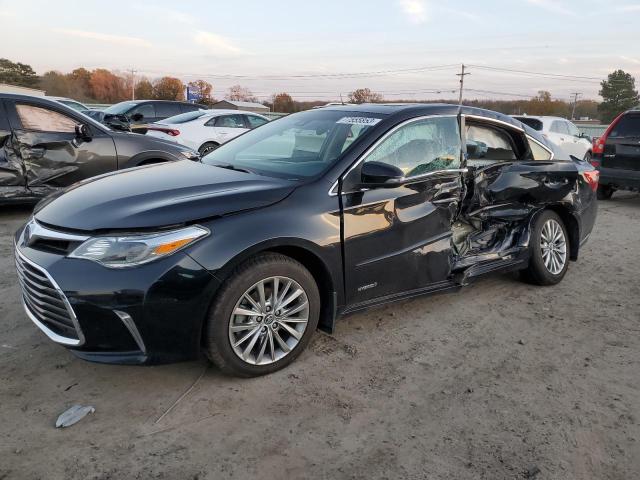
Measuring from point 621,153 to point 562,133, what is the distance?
512 cm

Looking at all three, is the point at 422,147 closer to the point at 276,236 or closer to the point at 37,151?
the point at 276,236

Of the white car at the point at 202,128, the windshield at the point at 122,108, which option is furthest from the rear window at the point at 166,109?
the white car at the point at 202,128

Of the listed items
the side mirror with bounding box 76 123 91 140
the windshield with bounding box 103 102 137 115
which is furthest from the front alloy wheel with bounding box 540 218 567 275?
the windshield with bounding box 103 102 137 115

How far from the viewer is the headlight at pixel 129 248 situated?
2668 millimetres

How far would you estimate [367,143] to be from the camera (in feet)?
11.5

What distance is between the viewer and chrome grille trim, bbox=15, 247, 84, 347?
271 centimetres

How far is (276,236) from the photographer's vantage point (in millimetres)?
2947

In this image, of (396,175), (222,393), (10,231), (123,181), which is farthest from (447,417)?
(10,231)

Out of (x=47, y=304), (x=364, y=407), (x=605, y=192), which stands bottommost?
(x=605, y=192)

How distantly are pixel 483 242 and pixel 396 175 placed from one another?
68.6 inches

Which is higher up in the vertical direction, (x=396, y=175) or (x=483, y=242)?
(x=396, y=175)

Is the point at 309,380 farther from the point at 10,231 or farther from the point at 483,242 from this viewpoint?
the point at 10,231

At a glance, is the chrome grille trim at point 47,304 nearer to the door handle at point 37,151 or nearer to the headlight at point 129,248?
the headlight at point 129,248

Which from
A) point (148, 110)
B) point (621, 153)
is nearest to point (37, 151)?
point (148, 110)
